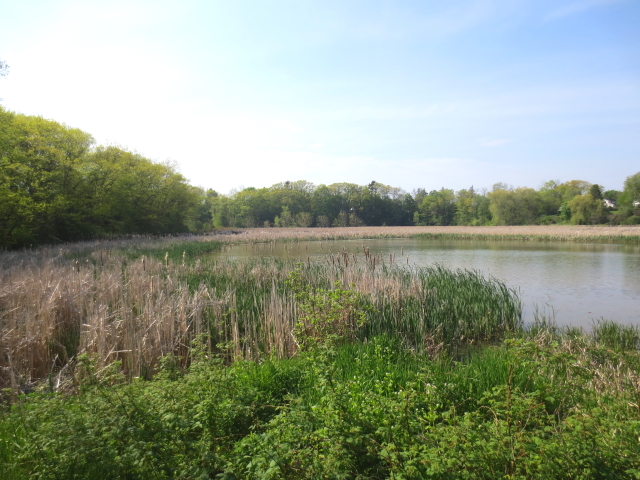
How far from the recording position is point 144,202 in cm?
3212

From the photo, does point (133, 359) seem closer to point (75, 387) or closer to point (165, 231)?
point (75, 387)

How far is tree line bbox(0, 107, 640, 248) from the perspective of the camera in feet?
56.2

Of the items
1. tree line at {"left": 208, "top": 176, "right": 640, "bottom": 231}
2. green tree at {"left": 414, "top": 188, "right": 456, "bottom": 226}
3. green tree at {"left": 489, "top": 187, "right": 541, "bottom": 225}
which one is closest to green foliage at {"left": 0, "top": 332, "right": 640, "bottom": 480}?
tree line at {"left": 208, "top": 176, "right": 640, "bottom": 231}

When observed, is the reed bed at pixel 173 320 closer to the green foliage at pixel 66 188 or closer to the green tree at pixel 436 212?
the green foliage at pixel 66 188

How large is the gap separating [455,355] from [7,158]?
1924 cm

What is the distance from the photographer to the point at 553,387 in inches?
124

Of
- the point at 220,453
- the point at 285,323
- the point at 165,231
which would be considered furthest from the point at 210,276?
the point at 165,231

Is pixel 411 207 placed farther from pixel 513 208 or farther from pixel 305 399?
pixel 305 399

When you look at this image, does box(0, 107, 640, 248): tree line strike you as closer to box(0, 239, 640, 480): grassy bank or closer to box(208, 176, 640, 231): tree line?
box(208, 176, 640, 231): tree line

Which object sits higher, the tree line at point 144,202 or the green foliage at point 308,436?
the tree line at point 144,202

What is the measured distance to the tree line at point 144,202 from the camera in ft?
56.2

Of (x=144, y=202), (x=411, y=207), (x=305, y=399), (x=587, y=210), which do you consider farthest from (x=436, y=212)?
(x=305, y=399)

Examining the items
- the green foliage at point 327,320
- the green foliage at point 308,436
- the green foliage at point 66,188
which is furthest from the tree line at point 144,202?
the green foliage at point 308,436

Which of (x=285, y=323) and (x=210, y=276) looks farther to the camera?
(x=210, y=276)
